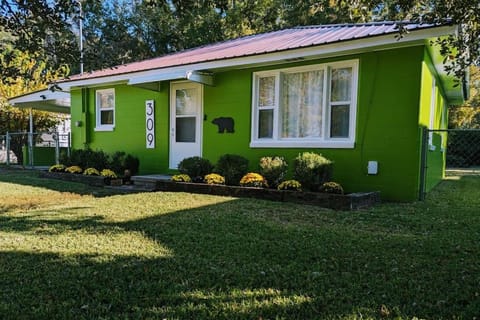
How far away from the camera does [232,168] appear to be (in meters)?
7.30

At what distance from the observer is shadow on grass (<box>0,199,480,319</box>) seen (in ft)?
7.92

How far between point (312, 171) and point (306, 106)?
1.73 meters

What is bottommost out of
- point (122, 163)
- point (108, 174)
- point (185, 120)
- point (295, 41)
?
point (108, 174)

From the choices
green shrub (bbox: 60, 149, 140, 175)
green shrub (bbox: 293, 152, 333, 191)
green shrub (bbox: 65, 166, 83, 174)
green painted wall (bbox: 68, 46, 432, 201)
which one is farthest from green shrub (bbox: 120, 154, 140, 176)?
green shrub (bbox: 293, 152, 333, 191)

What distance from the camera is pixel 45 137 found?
59.7 feet

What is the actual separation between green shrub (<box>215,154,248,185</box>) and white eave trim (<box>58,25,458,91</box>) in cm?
201

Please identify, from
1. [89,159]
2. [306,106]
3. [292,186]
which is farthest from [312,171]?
[89,159]

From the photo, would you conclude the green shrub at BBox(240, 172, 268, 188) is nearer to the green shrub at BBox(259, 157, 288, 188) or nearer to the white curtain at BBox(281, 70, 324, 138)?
the green shrub at BBox(259, 157, 288, 188)

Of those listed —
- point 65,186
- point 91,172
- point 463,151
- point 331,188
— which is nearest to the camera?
point 331,188

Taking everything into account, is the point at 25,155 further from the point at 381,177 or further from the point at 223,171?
the point at 381,177

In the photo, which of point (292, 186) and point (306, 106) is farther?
point (306, 106)

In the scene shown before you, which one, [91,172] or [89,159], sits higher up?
[89,159]

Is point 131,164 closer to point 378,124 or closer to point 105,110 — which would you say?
point 105,110

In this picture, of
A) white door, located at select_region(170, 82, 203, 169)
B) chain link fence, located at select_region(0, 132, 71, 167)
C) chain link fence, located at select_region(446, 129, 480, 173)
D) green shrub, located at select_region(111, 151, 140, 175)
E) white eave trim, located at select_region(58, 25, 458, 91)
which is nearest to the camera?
white eave trim, located at select_region(58, 25, 458, 91)
